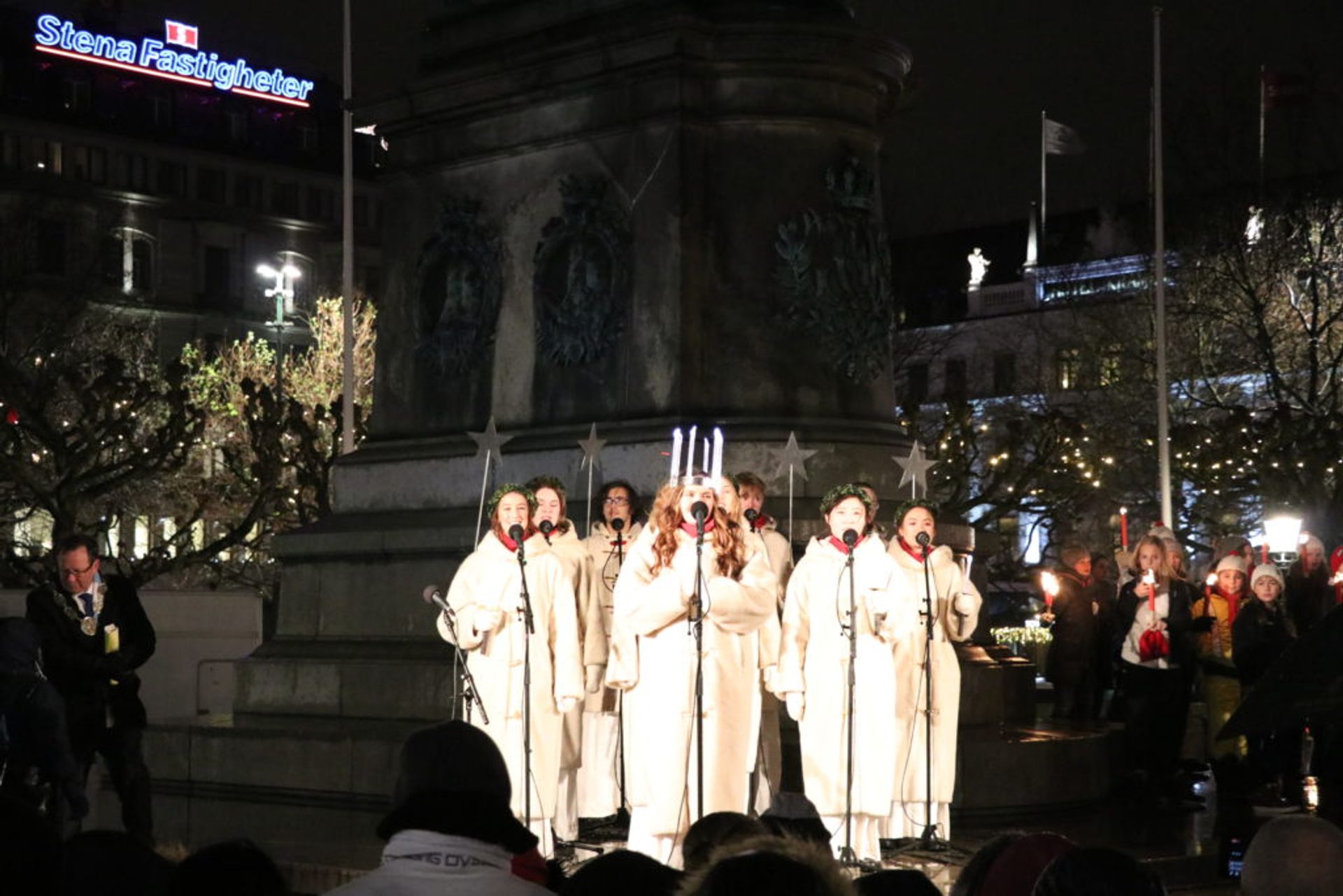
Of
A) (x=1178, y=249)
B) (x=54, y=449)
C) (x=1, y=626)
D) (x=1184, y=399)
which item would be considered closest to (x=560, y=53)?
(x=1, y=626)

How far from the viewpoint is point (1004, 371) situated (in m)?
75.0

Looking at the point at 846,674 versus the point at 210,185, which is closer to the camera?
the point at 846,674

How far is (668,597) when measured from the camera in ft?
41.7

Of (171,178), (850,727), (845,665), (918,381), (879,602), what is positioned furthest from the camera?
(171,178)

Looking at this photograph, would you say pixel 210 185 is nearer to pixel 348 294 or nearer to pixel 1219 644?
pixel 348 294

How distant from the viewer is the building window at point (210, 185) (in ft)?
276

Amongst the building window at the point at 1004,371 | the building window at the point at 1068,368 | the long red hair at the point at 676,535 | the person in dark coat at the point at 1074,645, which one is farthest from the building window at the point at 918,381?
the long red hair at the point at 676,535

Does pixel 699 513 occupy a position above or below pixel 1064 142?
below

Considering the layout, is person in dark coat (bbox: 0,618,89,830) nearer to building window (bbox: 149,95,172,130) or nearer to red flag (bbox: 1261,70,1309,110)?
red flag (bbox: 1261,70,1309,110)

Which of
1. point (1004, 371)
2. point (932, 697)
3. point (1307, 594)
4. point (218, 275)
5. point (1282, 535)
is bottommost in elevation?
point (932, 697)

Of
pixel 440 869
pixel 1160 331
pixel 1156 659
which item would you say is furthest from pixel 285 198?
pixel 440 869

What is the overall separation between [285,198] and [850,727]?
248 ft

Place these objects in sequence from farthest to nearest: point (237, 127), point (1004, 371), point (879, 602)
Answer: point (237, 127) → point (1004, 371) → point (879, 602)

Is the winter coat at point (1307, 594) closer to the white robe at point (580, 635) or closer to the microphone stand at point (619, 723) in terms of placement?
the microphone stand at point (619, 723)
